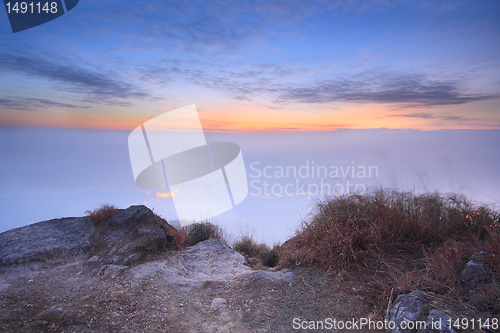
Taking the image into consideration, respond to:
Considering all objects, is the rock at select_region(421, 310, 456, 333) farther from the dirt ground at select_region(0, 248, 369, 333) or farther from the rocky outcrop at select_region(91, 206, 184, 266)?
the rocky outcrop at select_region(91, 206, 184, 266)

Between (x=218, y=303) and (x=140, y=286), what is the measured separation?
146 cm

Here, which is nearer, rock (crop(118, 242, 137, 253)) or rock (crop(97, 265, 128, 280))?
rock (crop(97, 265, 128, 280))

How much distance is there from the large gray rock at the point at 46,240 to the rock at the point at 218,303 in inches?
137

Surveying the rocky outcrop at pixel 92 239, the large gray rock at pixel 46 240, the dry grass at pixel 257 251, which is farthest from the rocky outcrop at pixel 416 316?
the large gray rock at pixel 46 240

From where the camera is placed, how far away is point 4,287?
458 cm

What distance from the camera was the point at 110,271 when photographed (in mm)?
5125

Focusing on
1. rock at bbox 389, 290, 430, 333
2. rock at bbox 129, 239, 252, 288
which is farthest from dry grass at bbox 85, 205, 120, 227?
rock at bbox 389, 290, 430, 333

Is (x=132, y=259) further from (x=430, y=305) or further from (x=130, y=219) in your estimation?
(x=430, y=305)

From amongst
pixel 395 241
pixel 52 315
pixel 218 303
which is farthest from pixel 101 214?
pixel 395 241

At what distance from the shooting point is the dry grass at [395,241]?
369cm

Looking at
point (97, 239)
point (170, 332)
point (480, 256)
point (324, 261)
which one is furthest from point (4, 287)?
point (480, 256)

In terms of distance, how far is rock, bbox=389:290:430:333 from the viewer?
3.09 metres

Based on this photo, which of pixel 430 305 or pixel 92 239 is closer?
pixel 430 305

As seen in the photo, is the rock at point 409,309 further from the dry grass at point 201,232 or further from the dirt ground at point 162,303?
the dry grass at point 201,232
